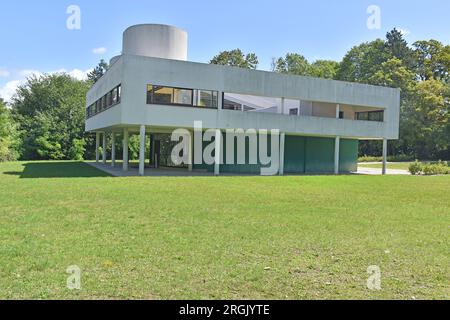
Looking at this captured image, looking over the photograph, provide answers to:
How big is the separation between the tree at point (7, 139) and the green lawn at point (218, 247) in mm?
27041

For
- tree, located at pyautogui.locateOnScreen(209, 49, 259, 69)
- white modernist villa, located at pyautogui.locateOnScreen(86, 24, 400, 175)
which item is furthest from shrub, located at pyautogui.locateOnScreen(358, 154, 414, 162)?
tree, located at pyautogui.locateOnScreen(209, 49, 259, 69)

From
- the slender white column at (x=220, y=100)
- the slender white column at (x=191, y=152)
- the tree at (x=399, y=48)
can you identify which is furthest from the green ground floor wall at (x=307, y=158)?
the tree at (x=399, y=48)

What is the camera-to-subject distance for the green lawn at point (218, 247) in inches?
191

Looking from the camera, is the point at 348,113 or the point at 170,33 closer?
the point at 170,33

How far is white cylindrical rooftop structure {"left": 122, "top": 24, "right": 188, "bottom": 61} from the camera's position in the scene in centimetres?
2716

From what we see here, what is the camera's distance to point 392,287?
5012 mm

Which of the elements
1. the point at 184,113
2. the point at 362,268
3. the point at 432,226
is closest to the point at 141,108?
the point at 184,113

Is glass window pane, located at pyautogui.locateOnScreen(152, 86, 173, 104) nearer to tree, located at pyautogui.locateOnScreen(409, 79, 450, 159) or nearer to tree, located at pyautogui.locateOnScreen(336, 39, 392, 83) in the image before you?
tree, located at pyautogui.locateOnScreen(409, 79, 450, 159)

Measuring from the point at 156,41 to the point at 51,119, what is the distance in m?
21.0

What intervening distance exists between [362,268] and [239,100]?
78.1ft

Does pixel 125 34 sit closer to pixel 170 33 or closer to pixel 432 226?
pixel 170 33

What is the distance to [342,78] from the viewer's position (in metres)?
65.5

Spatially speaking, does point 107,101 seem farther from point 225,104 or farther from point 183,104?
point 225,104

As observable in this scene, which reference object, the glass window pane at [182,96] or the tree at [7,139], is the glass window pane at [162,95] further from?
the tree at [7,139]
